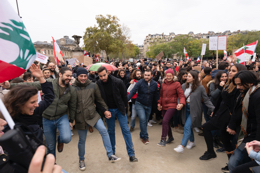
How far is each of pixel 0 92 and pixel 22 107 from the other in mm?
2157

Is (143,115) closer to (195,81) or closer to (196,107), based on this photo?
(196,107)

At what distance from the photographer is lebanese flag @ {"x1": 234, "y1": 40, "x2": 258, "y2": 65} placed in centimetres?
685

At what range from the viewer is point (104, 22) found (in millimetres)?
30703

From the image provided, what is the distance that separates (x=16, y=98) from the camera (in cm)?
163

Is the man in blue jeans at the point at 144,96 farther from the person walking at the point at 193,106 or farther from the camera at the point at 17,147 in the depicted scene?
the camera at the point at 17,147

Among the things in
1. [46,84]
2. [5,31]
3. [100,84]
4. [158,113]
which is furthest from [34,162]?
[158,113]

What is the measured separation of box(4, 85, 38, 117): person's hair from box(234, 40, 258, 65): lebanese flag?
7899 mm

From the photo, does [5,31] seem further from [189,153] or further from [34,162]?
[189,153]

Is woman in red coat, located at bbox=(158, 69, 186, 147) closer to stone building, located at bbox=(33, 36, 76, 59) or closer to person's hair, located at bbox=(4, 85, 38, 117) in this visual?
person's hair, located at bbox=(4, 85, 38, 117)

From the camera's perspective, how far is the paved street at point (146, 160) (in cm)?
319


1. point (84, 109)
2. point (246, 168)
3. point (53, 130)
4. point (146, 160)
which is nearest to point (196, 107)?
point (146, 160)

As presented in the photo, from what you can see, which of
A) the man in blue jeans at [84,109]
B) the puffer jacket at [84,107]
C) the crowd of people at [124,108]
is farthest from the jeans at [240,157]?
the puffer jacket at [84,107]

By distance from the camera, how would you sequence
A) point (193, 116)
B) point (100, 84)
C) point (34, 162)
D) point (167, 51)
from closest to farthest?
point (34, 162) < point (100, 84) < point (193, 116) < point (167, 51)

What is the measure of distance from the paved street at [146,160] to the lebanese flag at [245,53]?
4.63 metres
